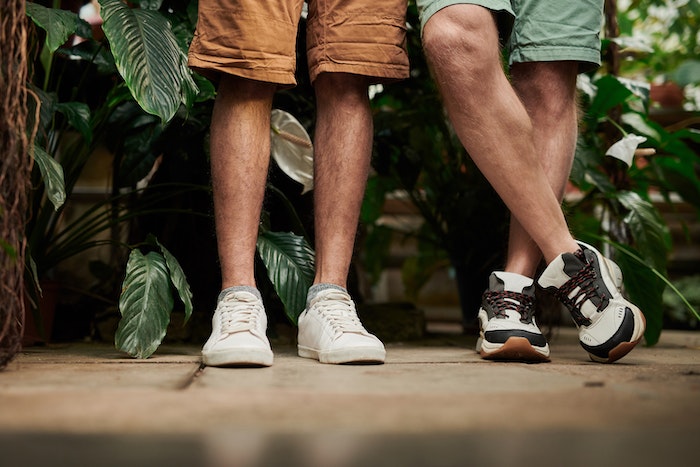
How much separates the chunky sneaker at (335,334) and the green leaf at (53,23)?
0.69 m

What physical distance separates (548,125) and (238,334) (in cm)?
76

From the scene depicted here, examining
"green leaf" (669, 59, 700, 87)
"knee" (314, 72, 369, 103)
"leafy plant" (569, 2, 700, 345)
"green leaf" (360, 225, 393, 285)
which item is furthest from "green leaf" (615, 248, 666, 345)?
"green leaf" (669, 59, 700, 87)

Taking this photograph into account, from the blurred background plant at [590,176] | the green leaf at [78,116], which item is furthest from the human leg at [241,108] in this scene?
the blurred background plant at [590,176]

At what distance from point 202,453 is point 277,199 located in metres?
1.39

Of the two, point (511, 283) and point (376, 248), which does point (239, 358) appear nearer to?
point (511, 283)

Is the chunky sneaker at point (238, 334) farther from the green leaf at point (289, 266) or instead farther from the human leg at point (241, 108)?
the green leaf at point (289, 266)

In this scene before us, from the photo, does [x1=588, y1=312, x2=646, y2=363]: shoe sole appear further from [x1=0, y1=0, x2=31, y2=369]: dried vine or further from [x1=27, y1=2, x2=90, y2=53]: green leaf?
[x1=27, y1=2, x2=90, y2=53]: green leaf

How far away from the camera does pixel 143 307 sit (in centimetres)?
130

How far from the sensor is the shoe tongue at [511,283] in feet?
4.48

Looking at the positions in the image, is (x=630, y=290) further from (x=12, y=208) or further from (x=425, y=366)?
(x=12, y=208)

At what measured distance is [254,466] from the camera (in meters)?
0.55

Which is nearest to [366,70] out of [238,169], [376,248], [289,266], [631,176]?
[238,169]

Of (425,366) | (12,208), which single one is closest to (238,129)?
(12,208)

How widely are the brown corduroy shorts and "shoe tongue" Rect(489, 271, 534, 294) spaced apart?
1.49 ft
